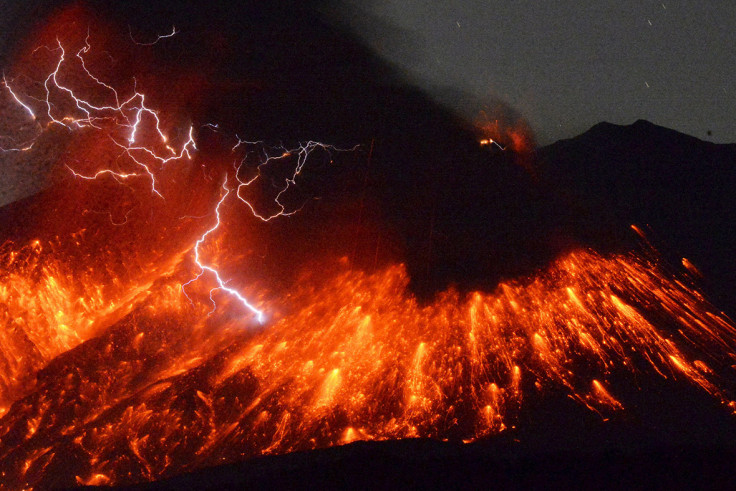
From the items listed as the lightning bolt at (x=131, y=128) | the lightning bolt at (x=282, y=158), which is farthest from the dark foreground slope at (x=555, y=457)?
the lightning bolt at (x=282, y=158)

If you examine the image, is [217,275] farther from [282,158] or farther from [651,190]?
[651,190]

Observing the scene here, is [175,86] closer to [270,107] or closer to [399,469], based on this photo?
[270,107]

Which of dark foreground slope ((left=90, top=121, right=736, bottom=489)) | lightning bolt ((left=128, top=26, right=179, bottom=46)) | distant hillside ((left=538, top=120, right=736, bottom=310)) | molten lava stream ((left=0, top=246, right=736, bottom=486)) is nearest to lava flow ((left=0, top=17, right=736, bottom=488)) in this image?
molten lava stream ((left=0, top=246, right=736, bottom=486))

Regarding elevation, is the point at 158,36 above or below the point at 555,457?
above

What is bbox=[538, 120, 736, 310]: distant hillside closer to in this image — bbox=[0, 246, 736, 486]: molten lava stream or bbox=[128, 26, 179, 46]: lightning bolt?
bbox=[0, 246, 736, 486]: molten lava stream

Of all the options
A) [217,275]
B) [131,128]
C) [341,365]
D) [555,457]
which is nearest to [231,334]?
[217,275]
